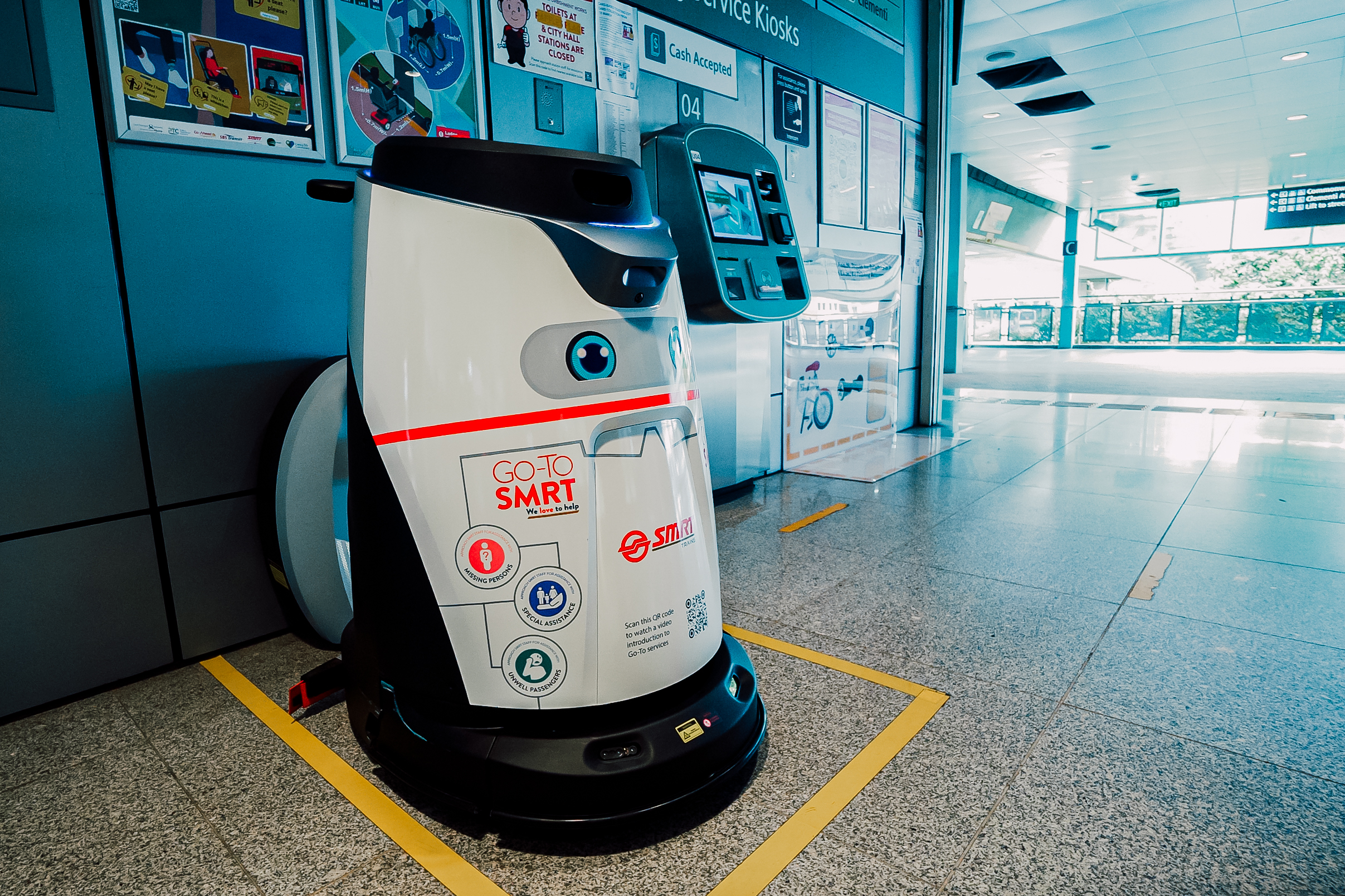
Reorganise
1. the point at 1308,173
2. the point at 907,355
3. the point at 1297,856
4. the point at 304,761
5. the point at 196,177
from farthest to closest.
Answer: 1. the point at 1308,173
2. the point at 907,355
3. the point at 196,177
4. the point at 304,761
5. the point at 1297,856

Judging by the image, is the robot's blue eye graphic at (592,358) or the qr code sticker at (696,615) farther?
the qr code sticker at (696,615)

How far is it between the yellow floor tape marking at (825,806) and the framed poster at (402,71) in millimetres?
2001

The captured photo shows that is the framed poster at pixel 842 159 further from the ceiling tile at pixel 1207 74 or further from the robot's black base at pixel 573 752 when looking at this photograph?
the ceiling tile at pixel 1207 74

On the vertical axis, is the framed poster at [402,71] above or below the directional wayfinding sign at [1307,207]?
below

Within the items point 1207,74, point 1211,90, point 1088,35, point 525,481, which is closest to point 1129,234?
point 1211,90

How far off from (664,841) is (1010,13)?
22.1ft

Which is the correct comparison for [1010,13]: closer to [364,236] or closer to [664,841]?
[364,236]

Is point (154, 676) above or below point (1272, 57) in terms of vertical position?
below

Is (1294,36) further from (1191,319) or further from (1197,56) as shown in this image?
(1191,319)

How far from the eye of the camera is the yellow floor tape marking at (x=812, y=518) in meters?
3.13

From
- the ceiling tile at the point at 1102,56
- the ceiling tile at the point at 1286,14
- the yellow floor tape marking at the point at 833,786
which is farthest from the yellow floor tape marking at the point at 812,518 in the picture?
the ceiling tile at the point at 1286,14

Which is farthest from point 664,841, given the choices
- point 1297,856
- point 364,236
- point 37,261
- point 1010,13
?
point 1010,13

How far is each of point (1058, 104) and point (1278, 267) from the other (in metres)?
20.4

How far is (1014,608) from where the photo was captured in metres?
2.22
